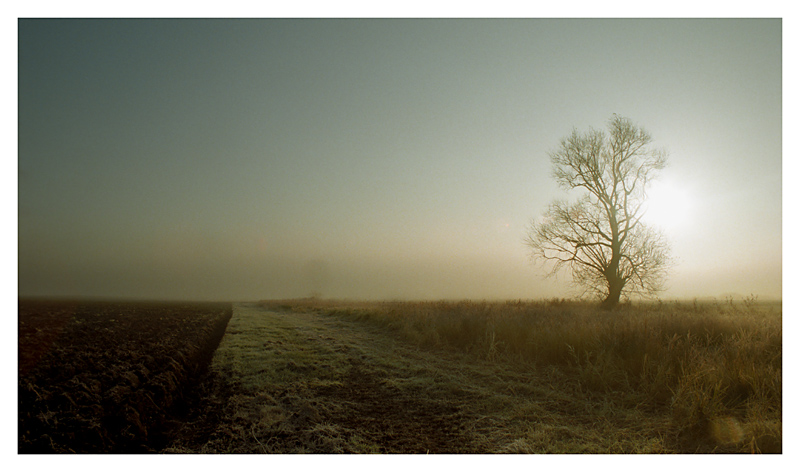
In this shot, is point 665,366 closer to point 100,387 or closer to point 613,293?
point 100,387

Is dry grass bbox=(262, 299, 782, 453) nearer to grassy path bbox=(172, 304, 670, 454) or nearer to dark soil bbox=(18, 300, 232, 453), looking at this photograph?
grassy path bbox=(172, 304, 670, 454)

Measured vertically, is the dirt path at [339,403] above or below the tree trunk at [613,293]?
below

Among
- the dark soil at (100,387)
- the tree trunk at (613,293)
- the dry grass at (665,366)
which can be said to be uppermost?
the tree trunk at (613,293)

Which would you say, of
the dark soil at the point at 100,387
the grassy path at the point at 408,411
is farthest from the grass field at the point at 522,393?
the dark soil at the point at 100,387

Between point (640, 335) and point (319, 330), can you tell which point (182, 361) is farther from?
point (640, 335)

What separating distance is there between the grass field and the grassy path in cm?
2

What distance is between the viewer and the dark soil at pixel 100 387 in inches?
180

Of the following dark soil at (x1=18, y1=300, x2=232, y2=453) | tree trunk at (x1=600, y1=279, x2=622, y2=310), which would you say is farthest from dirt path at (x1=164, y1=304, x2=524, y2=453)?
tree trunk at (x1=600, y1=279, x2=622, y2=310)

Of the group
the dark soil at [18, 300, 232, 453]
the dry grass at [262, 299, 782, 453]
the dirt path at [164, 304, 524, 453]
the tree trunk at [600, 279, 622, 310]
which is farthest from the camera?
the tree trunk at [600, 279, 622, 310]

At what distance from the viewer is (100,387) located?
6402mm

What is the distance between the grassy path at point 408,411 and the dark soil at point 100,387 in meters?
0.68

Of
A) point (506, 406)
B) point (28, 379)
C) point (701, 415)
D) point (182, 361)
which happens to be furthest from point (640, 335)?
point (28, 379)

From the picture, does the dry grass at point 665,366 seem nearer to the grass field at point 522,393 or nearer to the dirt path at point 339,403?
the grass field at point 522,393

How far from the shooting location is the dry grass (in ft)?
13.9
